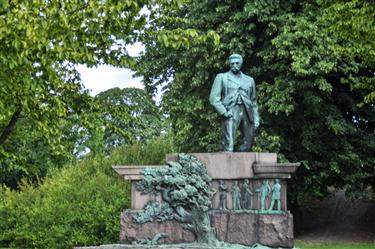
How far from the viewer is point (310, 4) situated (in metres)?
20.5

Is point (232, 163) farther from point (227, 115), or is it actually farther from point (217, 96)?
point (217, 96)

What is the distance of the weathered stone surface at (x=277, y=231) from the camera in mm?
10188

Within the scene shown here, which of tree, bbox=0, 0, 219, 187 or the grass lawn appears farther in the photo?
the grass lawn

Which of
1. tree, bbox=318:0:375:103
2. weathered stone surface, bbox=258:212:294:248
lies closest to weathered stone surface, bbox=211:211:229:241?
weathered stone surface, bbox=258:212:294:248

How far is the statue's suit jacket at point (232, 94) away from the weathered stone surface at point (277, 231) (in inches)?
75.7

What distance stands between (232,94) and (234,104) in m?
0.18

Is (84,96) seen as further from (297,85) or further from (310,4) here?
(310,4)

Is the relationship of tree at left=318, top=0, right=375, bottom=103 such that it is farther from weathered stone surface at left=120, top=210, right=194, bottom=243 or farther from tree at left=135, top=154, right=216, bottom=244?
weathered stone surface at left=120, top=210, right=194, bottom=243

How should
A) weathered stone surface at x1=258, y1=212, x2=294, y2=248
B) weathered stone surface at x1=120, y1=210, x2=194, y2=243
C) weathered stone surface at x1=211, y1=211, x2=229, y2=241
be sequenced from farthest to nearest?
weathered stone surface at x1=120, y1=210, x2=194, y2=243 → weathered stone surface at x1=211, y1=211, x2=229, y2=241 → weathered stone surface at x1=258, y1=212, x2=294, y2=248

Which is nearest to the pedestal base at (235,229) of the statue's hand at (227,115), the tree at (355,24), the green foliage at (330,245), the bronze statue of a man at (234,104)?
the bronze statue of a man at (234,104)

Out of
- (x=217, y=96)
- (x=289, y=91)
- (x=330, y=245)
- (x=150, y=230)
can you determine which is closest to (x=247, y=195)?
(x=150, y=230)

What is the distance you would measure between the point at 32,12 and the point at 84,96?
4.90m

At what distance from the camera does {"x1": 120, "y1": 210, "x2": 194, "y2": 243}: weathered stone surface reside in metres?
10.6

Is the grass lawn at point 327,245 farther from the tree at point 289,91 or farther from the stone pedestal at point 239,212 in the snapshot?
the stone pedestal at point 239,212
